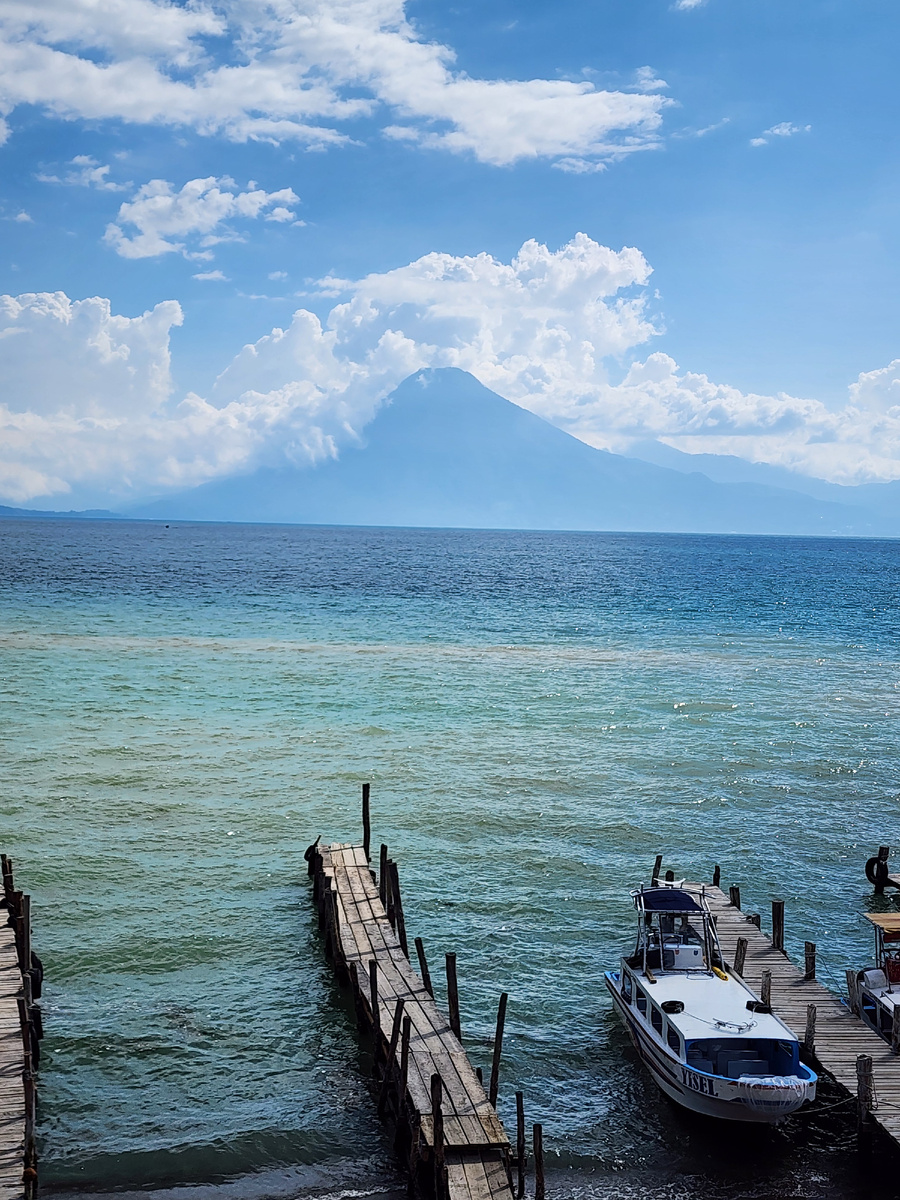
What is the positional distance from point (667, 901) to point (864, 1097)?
589 centimetres

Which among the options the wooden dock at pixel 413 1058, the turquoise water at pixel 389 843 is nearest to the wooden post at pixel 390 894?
the wooden dock at pixel 413 1058

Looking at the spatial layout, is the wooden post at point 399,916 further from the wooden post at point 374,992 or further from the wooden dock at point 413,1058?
the wooden post at point 374,992

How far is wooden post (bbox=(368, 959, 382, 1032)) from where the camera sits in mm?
21172

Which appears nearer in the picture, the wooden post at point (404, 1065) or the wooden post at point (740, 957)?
the wooden post at point (404, 1065)

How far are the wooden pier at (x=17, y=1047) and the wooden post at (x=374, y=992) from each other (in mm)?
6546

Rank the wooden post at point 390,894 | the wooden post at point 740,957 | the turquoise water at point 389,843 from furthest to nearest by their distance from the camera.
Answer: the wooden post at point 390,894 → the wooden post at point 740,957 → the turquoise water at point 389,843

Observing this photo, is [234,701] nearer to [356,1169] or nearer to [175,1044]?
[175,1044]

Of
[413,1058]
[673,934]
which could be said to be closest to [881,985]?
[673,934]

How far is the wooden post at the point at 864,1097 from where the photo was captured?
18641 millimetres

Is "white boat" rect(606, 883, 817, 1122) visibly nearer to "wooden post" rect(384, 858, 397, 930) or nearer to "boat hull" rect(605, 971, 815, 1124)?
"boat hull" rect(605, 971, 815, 1124)

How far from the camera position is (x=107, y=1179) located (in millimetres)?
17750

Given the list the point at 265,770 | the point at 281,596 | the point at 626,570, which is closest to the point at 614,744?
the point at 265,770

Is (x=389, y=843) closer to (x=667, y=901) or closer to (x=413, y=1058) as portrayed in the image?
(x=667, y=901)

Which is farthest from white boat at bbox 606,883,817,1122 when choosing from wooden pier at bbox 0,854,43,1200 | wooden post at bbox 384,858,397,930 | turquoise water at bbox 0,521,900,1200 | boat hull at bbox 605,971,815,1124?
wooden pier at bbox 0,854,43,1200
